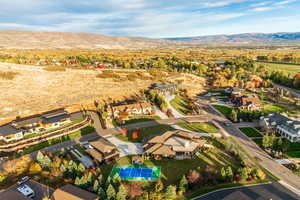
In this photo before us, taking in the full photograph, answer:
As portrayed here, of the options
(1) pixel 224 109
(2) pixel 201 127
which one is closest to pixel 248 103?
(1) pixel 224 109

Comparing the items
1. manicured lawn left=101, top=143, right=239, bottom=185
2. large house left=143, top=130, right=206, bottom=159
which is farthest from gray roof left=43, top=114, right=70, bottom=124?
large house left=143, top=130, right=206, bottom=159

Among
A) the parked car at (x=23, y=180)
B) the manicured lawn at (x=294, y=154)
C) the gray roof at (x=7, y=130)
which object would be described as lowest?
the manicured lawn at (x=294, y=154)

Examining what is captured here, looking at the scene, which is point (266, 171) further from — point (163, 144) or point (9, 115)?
point (9, 115)

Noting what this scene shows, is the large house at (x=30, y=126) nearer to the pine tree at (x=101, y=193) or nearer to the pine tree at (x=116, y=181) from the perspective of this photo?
the pine tree at (x=116, y=181)

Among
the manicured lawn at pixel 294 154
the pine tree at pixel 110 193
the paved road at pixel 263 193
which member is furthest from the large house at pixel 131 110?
the manicured lawn at pixel 294 154

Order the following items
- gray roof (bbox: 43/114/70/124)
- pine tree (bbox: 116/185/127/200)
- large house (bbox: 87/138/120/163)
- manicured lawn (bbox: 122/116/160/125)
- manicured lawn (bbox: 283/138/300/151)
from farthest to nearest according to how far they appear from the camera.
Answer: manicured lawn (bbox: 122/116/160/125) → gray roof (bbox: 43/114/70/124) → manicured lawn (bbox: 283/138/300/151) → large house (bbox: 87/138/120/163) → pine tree (bbox: 116/185/127/200)

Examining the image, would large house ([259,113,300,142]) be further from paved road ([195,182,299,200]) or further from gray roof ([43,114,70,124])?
gray roof ([43,114,70,124])
